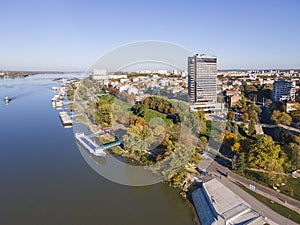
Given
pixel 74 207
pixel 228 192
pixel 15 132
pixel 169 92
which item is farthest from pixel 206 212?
pixel 169 92

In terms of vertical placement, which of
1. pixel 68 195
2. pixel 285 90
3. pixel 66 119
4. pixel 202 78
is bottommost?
pixel 68 195

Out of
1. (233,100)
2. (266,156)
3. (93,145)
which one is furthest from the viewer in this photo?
(233,100)

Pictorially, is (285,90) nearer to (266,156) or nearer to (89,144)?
(266,156)

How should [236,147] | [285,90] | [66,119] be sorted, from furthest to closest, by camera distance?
[285,90] < [66,119] < [236,147]

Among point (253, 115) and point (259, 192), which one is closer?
point (259, 192)

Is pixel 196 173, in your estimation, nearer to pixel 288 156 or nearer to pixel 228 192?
pixel 228 192

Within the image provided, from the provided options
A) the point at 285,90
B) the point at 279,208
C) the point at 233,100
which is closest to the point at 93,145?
the point at 279,208

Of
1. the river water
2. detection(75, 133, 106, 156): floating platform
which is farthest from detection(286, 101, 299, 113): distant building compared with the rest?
detection(75, 133, 106, 156): floating platform
